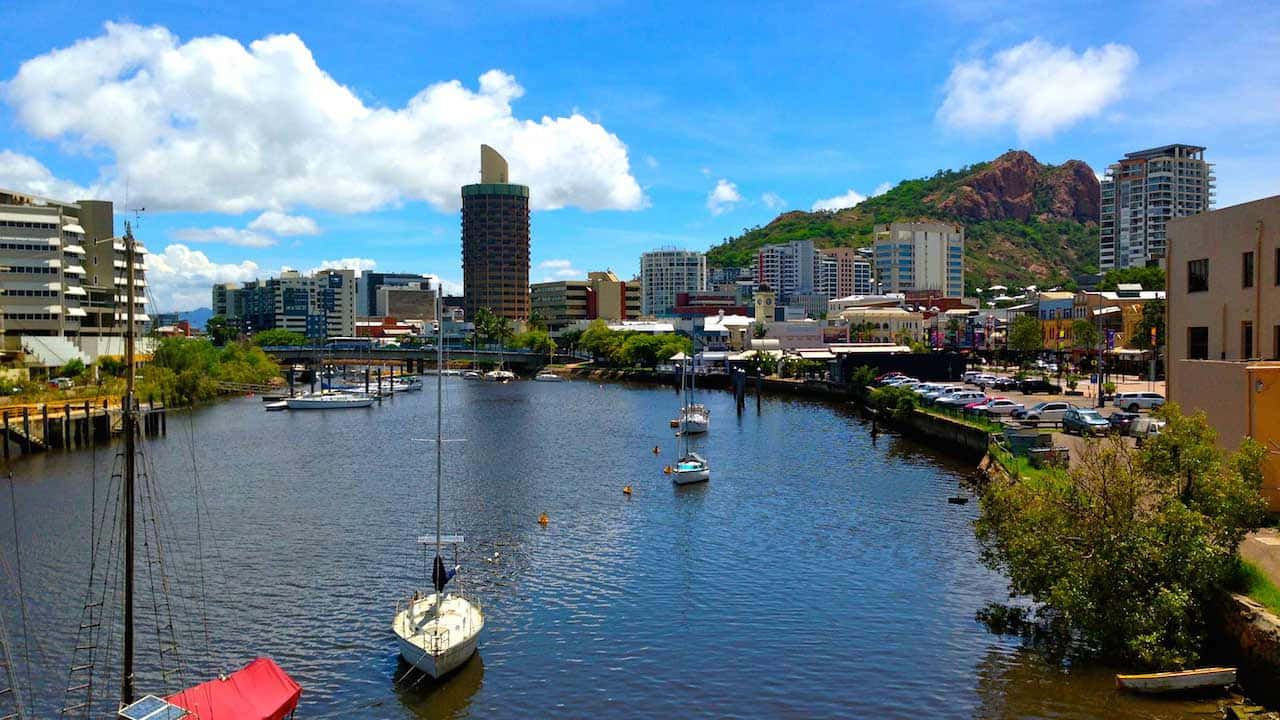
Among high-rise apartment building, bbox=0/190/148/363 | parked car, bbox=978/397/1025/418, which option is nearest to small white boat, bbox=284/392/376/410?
high-rise apartment building, bbox=0/190/148/363

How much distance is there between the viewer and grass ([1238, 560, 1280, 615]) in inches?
1020

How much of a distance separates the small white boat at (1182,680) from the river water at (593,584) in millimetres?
465

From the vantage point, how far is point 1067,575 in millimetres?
28375

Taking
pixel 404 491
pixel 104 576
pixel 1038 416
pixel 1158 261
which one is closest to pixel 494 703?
pixel 104 576

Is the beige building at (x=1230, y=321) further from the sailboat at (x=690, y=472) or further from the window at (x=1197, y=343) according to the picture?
the sailboat at (x=690, y=472)

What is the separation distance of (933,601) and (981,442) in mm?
32495

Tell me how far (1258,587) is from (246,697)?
27.6 m

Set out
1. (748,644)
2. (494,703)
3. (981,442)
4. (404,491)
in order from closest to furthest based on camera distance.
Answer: (494,703), (748,644), (404,491), (981,442)

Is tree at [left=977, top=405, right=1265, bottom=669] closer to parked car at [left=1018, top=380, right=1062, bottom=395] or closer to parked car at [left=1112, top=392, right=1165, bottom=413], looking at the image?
parked car at [left=1112, top=392, right=1165, bottom=413]

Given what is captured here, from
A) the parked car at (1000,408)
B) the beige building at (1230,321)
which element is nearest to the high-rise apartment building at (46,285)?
the parked car at (1000,408)

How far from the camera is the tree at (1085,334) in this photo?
11706cm

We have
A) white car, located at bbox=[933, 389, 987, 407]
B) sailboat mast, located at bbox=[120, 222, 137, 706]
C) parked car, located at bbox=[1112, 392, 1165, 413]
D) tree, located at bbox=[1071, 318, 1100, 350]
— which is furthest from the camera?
tree, located at bbox=[1071, 318, 1100, 350]

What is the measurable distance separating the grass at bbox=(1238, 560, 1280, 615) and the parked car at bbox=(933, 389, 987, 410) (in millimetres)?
52679

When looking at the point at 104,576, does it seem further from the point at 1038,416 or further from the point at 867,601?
the point at 1038,416
